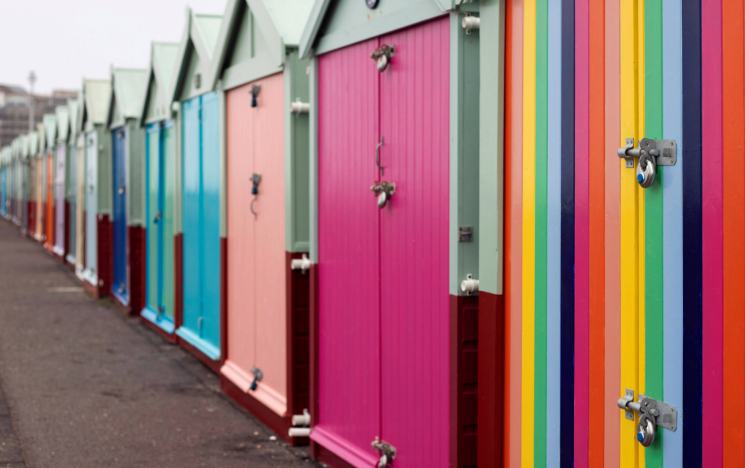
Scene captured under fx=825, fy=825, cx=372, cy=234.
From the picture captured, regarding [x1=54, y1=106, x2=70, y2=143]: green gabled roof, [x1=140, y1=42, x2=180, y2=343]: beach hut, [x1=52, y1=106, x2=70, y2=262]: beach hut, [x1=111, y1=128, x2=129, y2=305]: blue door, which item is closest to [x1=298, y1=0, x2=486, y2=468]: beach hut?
[x1=140, y1=42, x2=180, y2=343]: beach hut

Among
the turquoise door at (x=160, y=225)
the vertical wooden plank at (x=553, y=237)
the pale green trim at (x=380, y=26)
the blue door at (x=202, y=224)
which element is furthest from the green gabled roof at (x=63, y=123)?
the vertical wooden plank at (x=553, y=237)

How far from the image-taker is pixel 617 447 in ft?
8.99

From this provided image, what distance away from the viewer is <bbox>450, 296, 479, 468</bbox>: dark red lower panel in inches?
145

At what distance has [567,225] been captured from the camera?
2.97 metres

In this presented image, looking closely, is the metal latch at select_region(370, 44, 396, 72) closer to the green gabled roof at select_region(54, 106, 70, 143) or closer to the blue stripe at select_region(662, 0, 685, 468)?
the blue stripe at select_region(662, 0, 685, 468)

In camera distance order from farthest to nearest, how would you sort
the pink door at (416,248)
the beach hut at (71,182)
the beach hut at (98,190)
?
1. the beach hut at (71,182)
2. the beach hut at (98,190)
3. the pink door at (416,248)

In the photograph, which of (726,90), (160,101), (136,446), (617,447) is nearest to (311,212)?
(136,446)

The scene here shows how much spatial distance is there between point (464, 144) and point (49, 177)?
20.6 m

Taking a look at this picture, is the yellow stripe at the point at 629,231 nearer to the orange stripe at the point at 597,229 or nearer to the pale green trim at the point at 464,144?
the orange stripe at the point at 597,229

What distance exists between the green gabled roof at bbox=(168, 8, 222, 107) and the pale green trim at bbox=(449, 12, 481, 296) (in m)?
4.15

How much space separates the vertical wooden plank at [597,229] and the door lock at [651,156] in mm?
219

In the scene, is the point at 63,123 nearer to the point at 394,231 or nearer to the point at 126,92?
the point at 126,92

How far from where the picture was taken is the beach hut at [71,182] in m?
16.2

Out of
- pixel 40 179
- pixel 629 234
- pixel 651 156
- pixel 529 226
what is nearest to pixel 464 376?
pixel 529 226
